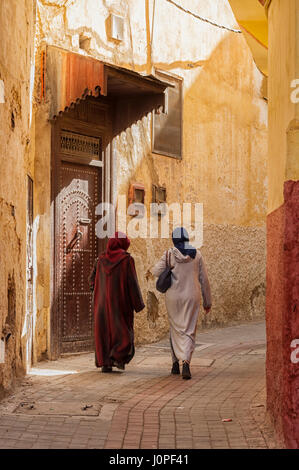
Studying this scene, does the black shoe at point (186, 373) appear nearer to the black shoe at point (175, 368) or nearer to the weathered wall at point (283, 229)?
the black shoe at point (175, 368)

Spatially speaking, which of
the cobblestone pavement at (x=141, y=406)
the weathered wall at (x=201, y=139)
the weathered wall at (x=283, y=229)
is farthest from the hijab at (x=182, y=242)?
the weathered wall at (x=283, y=229)

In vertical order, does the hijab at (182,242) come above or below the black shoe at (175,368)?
above

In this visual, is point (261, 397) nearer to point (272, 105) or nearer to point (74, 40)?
point (272, 105)

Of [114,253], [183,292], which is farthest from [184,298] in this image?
[114,253]

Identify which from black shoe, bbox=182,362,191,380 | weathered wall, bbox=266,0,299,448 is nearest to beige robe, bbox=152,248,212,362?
black shoe, bbox=182,362,191,380

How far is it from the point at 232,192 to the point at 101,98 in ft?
13.3

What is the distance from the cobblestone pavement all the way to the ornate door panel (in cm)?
38

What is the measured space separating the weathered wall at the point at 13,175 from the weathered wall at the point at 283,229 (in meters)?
2.28

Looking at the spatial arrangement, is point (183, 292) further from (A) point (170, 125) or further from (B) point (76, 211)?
(A) point (170, 125)

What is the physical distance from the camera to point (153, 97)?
418 inches

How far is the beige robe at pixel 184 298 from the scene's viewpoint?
8305 mm

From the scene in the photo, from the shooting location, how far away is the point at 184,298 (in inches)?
331

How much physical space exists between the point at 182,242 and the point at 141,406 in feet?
8.11
